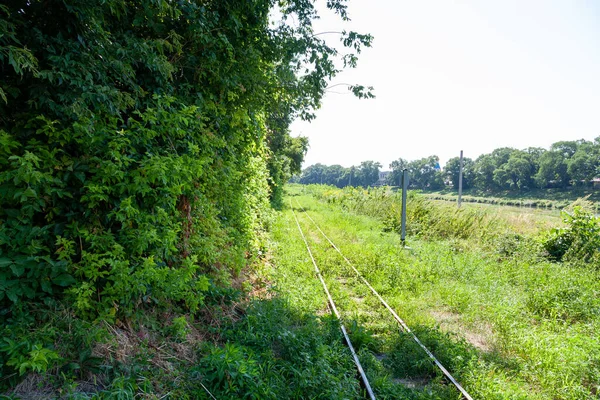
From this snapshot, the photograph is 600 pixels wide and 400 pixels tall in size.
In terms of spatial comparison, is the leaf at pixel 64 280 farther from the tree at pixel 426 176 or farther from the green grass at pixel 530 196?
the tree at pixel 426 176

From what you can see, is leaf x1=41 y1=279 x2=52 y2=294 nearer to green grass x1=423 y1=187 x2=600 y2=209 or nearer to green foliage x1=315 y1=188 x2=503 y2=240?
green foliage x1=315 y1=188 x2=503 y2=240

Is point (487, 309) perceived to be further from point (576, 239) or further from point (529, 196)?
point (529, 196)

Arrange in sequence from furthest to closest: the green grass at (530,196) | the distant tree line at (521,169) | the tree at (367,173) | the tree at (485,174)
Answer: the tree at (367,173), the tree at (485,174), the distant tree line at (521,169), the green grass at (530,196)

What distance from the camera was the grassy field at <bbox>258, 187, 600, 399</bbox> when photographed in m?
4.26

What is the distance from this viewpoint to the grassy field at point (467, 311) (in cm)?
426

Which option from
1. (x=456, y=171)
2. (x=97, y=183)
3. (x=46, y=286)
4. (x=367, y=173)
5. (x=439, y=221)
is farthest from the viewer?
(x=367, y=173)

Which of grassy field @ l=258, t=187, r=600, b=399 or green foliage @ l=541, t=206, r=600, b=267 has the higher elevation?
green foliage @ l=541, t=206, r=600, b=267

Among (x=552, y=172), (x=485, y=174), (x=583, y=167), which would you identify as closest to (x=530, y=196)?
(x=552, y=172)

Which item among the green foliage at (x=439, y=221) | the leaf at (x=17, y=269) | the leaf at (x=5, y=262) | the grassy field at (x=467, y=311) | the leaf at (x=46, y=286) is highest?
the leaf at (x=5, y=262)

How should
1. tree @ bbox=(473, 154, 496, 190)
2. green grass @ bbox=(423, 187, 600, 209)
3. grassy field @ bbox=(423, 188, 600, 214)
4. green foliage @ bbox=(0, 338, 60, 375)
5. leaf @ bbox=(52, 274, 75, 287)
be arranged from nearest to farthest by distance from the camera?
green foliage @ bbox=(0, 338, 60, 375), leaf @ bbox=(52, 274, 75, 287), grassy field @ bbox=(423, 188, 600, 214), green grass @ bbox=(423, 187, 600, 209), tree @ bbox=(473, 154, 496, 190)

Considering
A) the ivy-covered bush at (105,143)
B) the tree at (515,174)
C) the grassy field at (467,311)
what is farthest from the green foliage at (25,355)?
the tree at (515,174)

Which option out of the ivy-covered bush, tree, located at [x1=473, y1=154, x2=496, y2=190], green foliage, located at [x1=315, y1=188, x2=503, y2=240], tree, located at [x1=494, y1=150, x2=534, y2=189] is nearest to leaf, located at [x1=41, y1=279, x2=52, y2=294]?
the ivy-covered bush

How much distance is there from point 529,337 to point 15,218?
7017 millimetres

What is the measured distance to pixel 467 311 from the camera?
21.2ft
